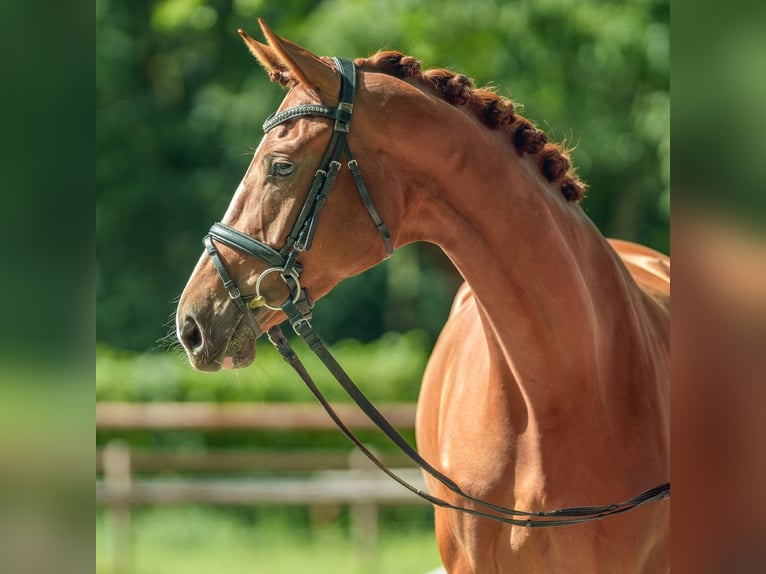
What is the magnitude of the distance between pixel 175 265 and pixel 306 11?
223 inches

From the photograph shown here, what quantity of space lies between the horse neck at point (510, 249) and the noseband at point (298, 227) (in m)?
0.18

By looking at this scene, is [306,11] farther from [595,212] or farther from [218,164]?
[595,212]

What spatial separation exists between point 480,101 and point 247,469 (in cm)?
679

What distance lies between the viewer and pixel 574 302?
2492mm

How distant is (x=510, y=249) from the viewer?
2.46 metres

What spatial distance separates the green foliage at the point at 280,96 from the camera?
8.73 meters

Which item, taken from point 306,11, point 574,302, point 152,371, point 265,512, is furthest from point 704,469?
point 306,11

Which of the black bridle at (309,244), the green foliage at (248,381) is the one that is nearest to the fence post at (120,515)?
the green foliage at (248,381)

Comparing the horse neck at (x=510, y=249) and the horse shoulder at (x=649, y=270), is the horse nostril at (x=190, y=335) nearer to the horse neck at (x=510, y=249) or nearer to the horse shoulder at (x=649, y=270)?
the horse neck at (x=510, y=249)

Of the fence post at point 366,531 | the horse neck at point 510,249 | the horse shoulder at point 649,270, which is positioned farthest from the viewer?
the fence post at point 366,531

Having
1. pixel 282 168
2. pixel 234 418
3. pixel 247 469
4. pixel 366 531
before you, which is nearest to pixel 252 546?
pixel 247 469

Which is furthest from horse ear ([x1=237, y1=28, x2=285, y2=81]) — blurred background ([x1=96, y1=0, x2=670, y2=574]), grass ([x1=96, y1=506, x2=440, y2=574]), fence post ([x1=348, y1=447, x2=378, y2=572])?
fence post ([x1=348, y1=447, x2=378, y2=572])

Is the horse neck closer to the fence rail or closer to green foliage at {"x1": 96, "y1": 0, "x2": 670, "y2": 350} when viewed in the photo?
green foliage at {"x1": 96, "y1": 0, "x2": 670, "y2": 350}

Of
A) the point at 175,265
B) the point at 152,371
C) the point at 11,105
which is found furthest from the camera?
the point at 175,265
